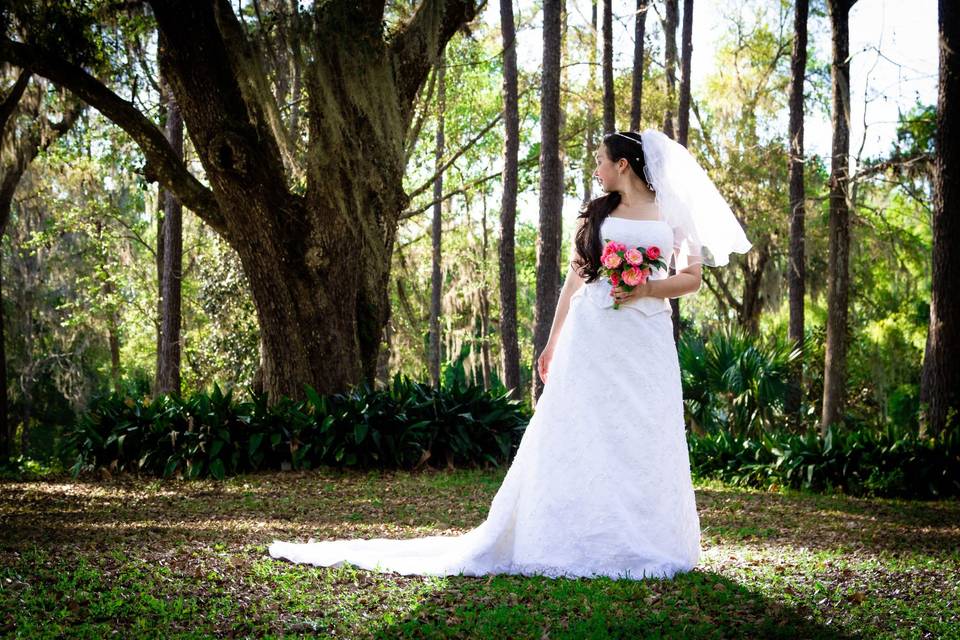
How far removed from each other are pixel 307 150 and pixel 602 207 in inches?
214

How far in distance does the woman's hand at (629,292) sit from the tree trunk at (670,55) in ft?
46.1

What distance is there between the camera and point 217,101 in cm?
872

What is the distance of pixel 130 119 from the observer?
30.6ft

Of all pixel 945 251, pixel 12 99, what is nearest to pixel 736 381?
pixel 945 251

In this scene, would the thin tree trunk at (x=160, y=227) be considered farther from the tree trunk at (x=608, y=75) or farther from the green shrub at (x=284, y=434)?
the tree trunk at (x=608, y=75)

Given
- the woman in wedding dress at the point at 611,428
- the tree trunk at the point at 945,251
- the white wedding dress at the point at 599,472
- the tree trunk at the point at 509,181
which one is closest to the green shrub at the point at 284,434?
the woman in wedding dress at the point at 611,428

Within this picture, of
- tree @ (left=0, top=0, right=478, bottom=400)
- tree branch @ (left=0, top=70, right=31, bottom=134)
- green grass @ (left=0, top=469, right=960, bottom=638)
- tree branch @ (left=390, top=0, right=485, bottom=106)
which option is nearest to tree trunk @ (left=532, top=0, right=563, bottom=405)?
tree @ (left=0, top=0, right=478, bottom=400)

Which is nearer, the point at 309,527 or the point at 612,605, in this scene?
the point at 612,605

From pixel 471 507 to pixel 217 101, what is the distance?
183 inches

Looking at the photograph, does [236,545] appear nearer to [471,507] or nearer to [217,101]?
[471,507]

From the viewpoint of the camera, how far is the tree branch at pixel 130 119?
28.3ft

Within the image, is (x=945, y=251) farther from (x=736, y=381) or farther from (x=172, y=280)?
(x=172, y=280)

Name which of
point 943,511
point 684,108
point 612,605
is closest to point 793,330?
point 684,108

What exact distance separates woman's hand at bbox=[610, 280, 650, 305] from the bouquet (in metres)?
0.02
